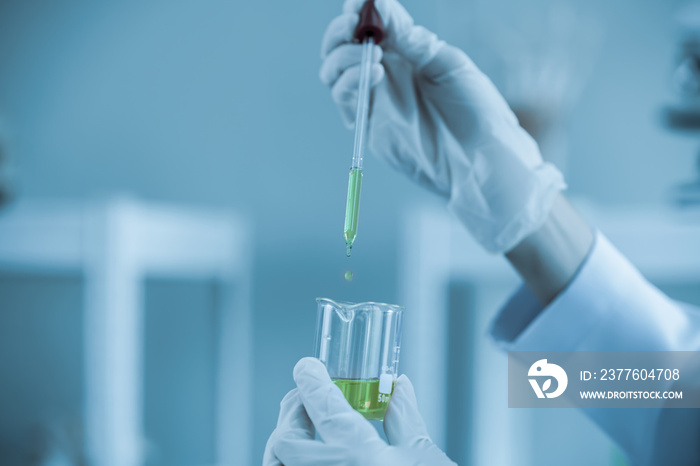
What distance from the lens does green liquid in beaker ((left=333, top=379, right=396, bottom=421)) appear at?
2.49 feet

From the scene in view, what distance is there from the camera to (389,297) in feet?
6.16

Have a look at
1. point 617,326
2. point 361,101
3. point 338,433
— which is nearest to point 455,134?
point 361,101

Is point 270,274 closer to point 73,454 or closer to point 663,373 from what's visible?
point 73,454

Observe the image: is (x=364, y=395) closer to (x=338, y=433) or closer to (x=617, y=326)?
(x=338, y=433)

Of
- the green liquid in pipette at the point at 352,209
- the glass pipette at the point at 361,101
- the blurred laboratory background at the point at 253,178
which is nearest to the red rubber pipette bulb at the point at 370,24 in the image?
the glass pipette at the point at 361,101

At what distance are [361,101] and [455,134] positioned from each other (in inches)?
10.8

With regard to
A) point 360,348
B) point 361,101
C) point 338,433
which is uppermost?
point 361,101

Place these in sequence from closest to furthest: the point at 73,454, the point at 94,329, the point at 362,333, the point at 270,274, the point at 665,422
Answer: the point at 362,333 → the point at 665,422 → the point at 94,329 → the point at 73,454 → the point at 270,274

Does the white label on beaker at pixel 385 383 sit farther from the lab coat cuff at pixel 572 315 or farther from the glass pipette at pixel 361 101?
the lab coat cuff at pixel 572 315

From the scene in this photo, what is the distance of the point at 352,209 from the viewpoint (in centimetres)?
76

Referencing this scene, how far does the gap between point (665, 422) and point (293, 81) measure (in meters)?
1.49

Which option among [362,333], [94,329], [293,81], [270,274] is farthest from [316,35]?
[362,333]

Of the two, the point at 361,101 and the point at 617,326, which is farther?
the point at 617,326

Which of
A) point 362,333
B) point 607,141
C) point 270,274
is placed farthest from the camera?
point 270,274
